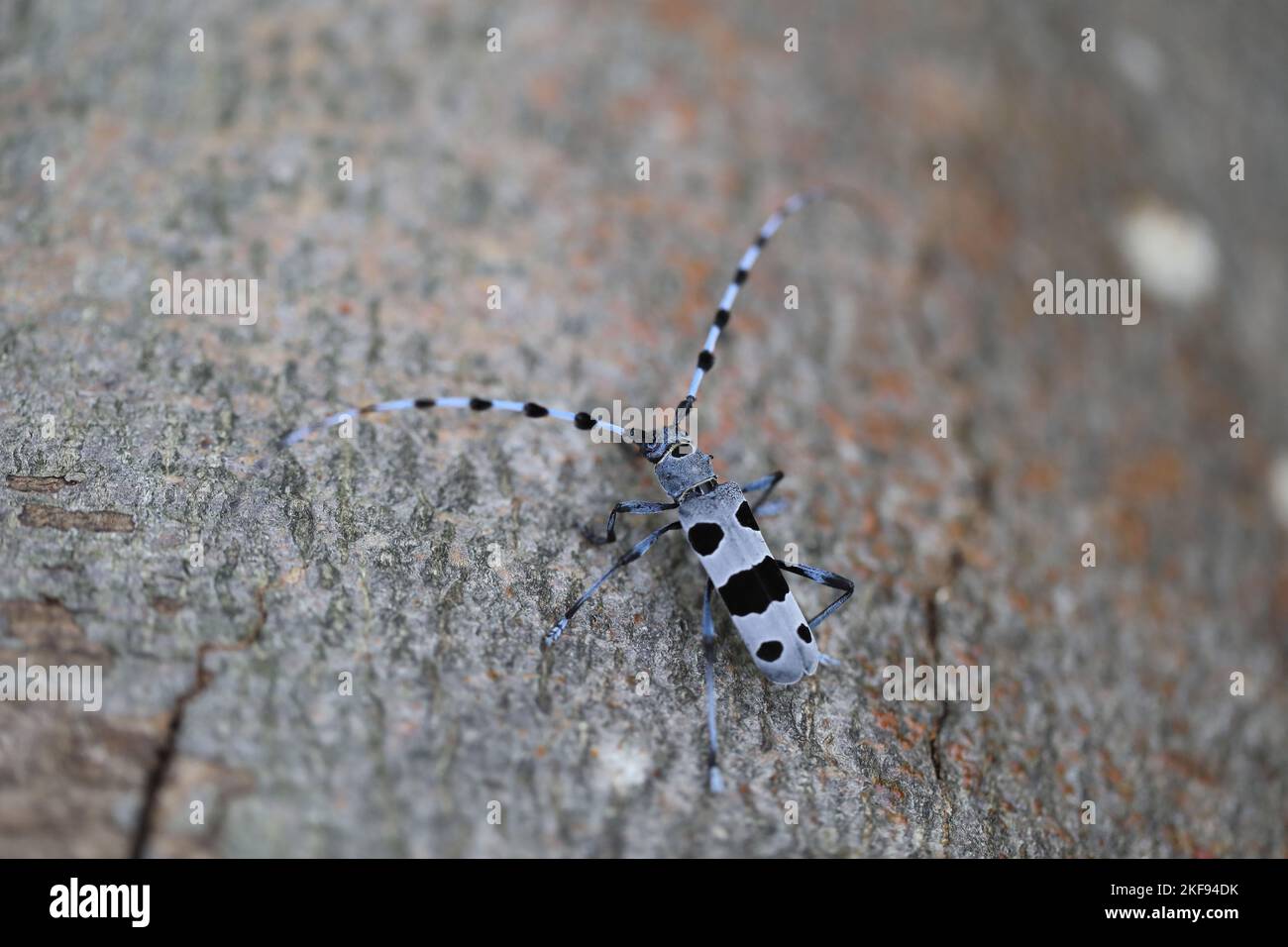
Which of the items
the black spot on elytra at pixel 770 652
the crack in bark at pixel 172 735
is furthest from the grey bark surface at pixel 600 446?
the black spot on elytra at pixel 770 652

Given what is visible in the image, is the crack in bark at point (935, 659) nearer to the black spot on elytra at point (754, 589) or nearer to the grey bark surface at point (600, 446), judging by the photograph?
the grey bark surface at point (600, 446)

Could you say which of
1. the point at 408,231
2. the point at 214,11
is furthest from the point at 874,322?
the point at 214,11

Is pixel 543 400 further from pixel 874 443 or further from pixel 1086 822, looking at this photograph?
pixel 1086 822

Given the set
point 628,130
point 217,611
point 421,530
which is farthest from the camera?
point 628,130

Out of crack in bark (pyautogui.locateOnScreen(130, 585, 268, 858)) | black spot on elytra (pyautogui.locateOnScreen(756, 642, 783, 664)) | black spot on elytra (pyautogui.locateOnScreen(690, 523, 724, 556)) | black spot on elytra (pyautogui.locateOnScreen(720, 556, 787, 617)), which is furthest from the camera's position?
black spot on elytra (pyautogui.locateOnScreen(690, 523, 724, 556))

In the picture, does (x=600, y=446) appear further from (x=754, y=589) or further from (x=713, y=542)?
(x=754, y=589)

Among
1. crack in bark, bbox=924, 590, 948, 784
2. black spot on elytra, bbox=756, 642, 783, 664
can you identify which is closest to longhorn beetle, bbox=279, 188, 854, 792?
black spot on elytra, bbox=756, 642, 783, 664

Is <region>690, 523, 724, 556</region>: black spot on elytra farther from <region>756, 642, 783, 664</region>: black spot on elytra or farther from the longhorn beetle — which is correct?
<region>756, 642, 783, 664</region>: black spot on elytra
